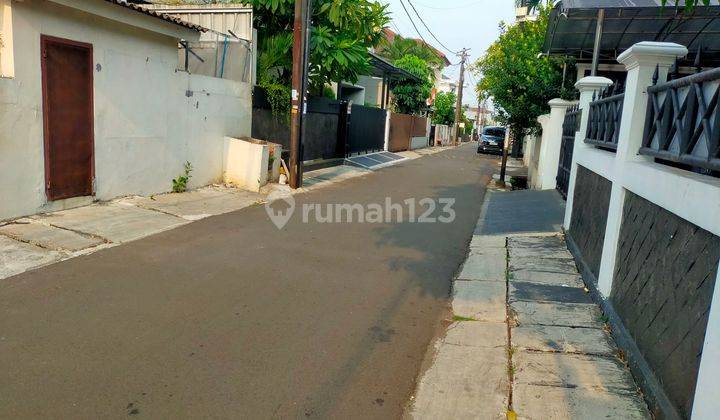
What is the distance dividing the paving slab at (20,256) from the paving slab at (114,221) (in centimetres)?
85

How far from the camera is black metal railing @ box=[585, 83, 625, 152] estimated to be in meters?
5.61

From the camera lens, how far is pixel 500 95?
53.2 feet

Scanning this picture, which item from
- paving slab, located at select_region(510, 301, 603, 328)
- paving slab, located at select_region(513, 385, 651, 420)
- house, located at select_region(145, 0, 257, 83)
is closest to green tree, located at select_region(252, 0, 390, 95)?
house, located at select_region(145, 0, 257, 83)

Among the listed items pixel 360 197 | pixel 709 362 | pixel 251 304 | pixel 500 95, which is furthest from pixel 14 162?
→ pixel 500 95

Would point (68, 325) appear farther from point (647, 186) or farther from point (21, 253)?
point (647, 186)

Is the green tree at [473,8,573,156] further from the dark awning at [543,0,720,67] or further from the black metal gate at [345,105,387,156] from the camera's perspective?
the black metal gate at [345,105,387,156]

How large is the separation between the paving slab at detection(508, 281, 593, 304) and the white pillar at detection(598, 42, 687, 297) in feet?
1.24

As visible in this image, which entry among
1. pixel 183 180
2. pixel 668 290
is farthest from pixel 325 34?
pixel 668 290

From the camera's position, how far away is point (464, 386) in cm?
376

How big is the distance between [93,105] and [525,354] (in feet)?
24.3

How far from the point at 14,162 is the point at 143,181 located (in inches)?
102

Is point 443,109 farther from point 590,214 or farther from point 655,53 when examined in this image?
point 655,53

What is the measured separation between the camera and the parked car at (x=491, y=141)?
3328 cm

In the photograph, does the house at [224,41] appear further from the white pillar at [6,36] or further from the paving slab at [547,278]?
the paving slab at [547,278]
